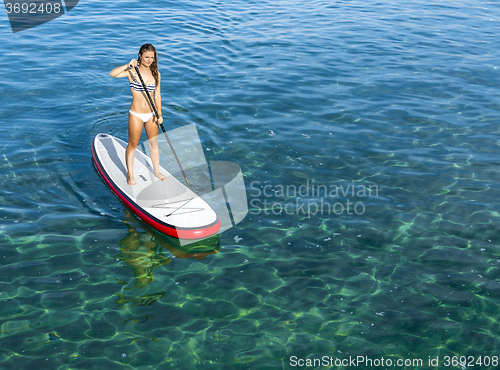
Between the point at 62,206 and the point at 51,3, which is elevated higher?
the point at 51,3

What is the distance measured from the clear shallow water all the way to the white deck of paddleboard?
1.21ft

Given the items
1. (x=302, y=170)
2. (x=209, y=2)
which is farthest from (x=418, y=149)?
(x=209, y=2)

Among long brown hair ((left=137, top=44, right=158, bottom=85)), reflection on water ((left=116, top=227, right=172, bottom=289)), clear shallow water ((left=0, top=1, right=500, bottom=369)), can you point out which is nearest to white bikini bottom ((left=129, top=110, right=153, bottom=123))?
long brown hair ((left=137, top=44, right=158, bottom=85))

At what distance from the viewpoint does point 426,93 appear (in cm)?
1244

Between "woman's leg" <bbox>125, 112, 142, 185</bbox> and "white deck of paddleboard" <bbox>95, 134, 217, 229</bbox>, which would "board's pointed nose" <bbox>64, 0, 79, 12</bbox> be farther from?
"woman's leg" <bbox>125, 112, 142, 185</bbox>

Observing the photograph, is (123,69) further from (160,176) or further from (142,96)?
(160,176)

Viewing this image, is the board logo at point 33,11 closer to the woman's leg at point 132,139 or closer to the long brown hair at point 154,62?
the woman's leg at point 132,139

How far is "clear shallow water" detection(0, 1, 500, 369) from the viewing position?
18.4ft

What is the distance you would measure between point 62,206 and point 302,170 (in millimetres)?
4789

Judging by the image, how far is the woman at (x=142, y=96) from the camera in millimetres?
7055

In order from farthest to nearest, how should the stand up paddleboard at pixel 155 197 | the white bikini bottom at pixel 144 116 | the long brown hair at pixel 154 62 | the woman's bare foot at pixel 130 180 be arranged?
the woman's bare foot at pixel 130 180 → the white bikini bottom at pixel 144 116 → the stand up paddleboard at pixel 155 197 → the long brown hair at pixel 154 62

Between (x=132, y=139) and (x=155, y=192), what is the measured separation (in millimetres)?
1053

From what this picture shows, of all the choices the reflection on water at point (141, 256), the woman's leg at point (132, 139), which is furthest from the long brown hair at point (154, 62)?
the reflection on water at point (141, 256)

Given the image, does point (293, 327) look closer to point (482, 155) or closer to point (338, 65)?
point (482, 155)
